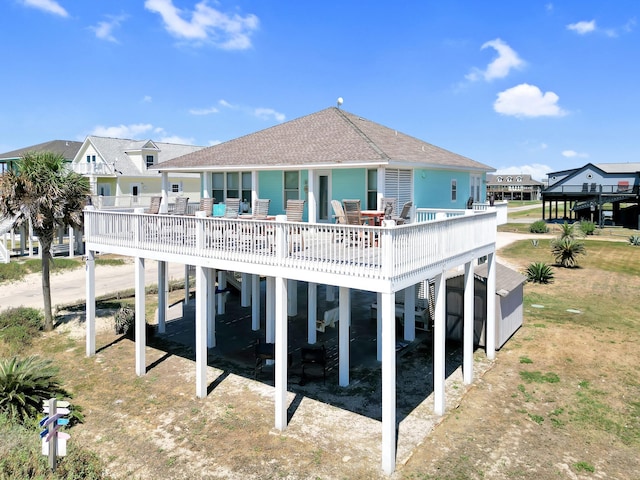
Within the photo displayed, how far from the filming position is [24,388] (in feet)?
35.8

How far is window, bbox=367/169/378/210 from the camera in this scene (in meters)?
14.9

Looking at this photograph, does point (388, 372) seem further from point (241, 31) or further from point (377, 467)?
point (241, 31)

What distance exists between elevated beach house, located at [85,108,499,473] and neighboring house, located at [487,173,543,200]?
120 metres

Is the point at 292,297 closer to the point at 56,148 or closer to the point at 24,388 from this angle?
the point at 24,388

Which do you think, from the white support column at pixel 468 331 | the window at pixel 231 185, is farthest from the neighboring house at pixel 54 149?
the white support column at pixel 468 331

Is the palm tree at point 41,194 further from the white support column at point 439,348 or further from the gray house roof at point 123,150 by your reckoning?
the gray house roof at point 123,150

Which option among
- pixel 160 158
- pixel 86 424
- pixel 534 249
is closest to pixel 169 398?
pixel 86 424

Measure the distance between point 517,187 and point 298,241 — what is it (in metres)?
137

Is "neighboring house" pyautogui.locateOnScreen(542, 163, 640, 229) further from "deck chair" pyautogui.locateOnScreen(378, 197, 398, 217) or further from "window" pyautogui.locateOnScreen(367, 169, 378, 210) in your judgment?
"deck chair" pyautogui.locateOnScreen(378, 197, 398, 217)

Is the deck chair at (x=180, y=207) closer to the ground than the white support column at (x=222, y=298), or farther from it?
farther from it

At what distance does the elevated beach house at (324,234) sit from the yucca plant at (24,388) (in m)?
2.51

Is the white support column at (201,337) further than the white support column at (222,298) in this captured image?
No

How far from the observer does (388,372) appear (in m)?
9.01

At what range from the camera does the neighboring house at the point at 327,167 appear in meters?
14.4
